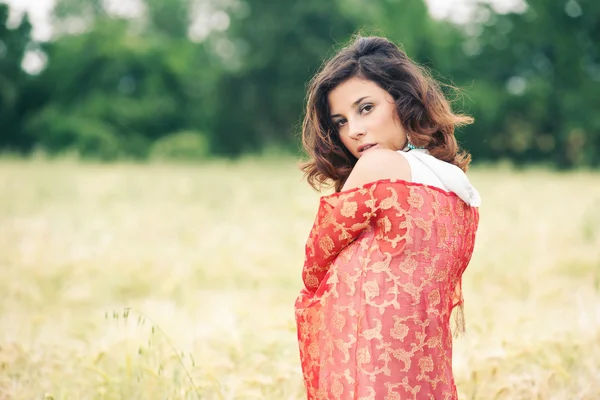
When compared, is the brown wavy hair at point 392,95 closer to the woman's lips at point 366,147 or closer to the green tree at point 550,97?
the woman's lips at point 366,147

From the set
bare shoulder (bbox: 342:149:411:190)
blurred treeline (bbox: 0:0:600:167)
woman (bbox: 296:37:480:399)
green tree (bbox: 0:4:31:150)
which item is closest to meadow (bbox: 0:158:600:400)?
woman (bbox: 296:37:480:399)

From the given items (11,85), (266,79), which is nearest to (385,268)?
(11,85)

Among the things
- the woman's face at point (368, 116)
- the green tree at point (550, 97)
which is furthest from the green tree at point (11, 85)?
the woman's face at point (368, 116)

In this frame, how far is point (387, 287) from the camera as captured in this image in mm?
Answer: 1713

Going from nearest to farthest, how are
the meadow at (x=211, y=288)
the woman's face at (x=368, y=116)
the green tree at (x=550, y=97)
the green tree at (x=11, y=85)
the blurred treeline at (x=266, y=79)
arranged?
the woman's face at (x=368, y=116)
the meadow at (x=211, y=288)
the green tree at (x=550, y=97)
the blurred treeline at (x=266, y=79)
the green tree at (x=11, y=85)

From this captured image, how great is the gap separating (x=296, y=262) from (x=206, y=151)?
19879 millimetres

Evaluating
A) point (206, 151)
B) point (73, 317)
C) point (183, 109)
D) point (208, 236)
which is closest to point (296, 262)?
point (208, 236)

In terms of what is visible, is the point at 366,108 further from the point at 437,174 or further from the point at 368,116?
the point at 437,174

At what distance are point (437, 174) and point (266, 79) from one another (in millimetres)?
24794

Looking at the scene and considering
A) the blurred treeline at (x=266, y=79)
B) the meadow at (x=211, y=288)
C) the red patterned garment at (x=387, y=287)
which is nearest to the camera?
the red patterned garment at (x=387, y=287)

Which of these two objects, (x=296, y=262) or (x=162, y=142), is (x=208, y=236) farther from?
(x=162, y=142)

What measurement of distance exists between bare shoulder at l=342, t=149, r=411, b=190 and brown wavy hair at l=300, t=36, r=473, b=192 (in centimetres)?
25

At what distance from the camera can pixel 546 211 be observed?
7.46m

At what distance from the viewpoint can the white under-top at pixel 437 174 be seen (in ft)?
5.82
